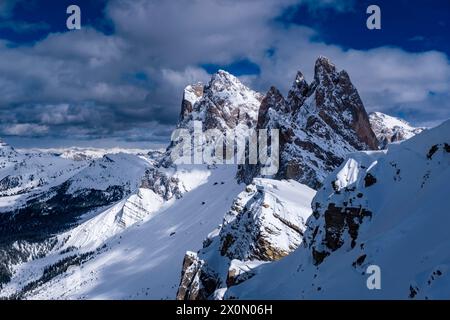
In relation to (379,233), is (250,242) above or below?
below

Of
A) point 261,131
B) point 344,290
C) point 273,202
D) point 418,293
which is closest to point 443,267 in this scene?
point 418,293

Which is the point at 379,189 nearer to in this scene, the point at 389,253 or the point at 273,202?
the point at 389,253

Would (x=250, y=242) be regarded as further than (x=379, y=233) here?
Yes

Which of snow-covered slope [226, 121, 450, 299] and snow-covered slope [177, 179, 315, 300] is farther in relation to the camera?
snow-covered slope [177, 179, 315, 300]

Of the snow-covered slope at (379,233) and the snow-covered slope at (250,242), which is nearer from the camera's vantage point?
the snow-covered slope at (379,233)
